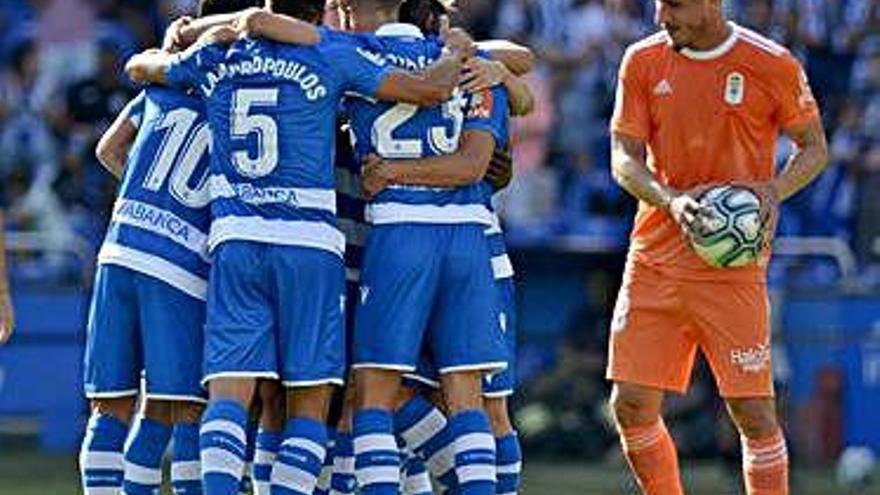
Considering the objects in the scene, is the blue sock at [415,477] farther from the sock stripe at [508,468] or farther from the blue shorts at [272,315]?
the blue shorts at [272,315]

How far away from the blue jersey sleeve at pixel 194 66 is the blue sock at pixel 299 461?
1472mm

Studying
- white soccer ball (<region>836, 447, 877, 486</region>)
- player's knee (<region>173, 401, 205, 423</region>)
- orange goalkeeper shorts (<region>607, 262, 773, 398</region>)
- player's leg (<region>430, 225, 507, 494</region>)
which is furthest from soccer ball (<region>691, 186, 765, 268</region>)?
white soccer ball (<region>836, 447, 877, 486</region>)

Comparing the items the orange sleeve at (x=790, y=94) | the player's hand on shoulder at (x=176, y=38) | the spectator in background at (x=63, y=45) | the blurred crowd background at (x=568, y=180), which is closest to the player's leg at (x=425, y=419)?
the player's hand on shoulder at (x=176, y=38)

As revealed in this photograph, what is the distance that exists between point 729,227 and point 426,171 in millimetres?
1449

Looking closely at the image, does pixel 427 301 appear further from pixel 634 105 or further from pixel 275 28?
pixel 634 105

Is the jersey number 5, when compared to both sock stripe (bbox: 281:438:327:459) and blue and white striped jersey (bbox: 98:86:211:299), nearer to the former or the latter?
blue and white striped jersey (bbox: 98:86:211:299)

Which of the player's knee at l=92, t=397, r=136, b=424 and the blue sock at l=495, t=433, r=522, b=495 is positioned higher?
the player's knee at l=92, t=397, r=136, b=424

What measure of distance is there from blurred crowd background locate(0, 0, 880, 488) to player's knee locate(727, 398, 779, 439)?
7174 millimetres

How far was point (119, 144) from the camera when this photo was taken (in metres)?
11.5

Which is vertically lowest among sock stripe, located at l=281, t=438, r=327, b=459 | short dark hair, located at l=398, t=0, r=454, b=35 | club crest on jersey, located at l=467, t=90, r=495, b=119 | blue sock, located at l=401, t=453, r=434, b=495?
blue sock, located at l=401, t=453, r=434, b=495

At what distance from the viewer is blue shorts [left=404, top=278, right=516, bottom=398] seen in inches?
446

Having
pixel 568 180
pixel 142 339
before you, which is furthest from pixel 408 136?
pixel 568 180

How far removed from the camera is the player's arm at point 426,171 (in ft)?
36.1

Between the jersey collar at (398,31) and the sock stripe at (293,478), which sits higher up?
the jersey collar at (398,31)
